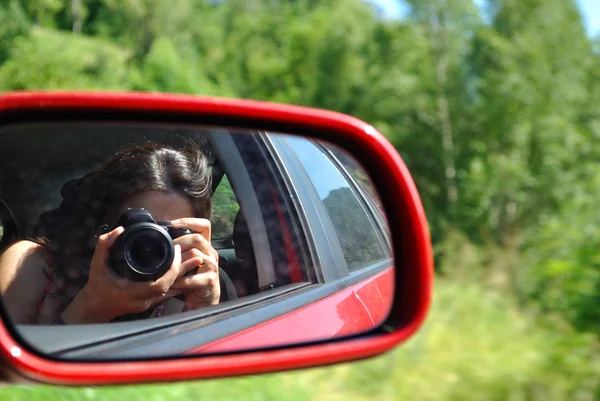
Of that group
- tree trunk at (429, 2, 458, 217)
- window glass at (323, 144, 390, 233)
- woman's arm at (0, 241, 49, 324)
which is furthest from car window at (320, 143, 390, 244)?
tree trunk at (429, 2, 458, 217)

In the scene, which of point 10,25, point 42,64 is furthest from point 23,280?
point 42,64

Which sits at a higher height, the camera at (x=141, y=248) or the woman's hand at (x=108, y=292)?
the camera at (x=141, y=248)

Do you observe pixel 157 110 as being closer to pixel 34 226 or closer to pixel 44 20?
pixel 34 226

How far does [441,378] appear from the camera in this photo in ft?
17.9

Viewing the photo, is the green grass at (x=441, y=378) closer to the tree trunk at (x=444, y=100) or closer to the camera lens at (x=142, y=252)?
the camera lens at (x=142, y=252)

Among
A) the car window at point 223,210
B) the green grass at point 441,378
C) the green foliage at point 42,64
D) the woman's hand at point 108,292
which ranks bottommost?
Answer: the green grass at point 441,378

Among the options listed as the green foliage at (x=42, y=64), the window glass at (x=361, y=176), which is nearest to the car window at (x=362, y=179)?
the window glass at (x=361, y=176)

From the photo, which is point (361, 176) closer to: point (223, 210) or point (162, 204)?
point (223, 210)

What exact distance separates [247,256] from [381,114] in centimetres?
2493

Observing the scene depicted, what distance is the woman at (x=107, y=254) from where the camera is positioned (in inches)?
54.7

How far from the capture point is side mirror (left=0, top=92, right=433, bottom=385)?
1.40 m

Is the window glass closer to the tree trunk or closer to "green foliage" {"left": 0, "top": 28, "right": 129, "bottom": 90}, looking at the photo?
"green foliage" {"left": 0, "top": 28, "right": 129, "bottom": 90}

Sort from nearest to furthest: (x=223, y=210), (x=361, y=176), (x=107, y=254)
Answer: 1. (x=107, y=254)
2. (x=223, y=210)
3. (x=361, y=176)

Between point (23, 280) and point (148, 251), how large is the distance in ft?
0.88
